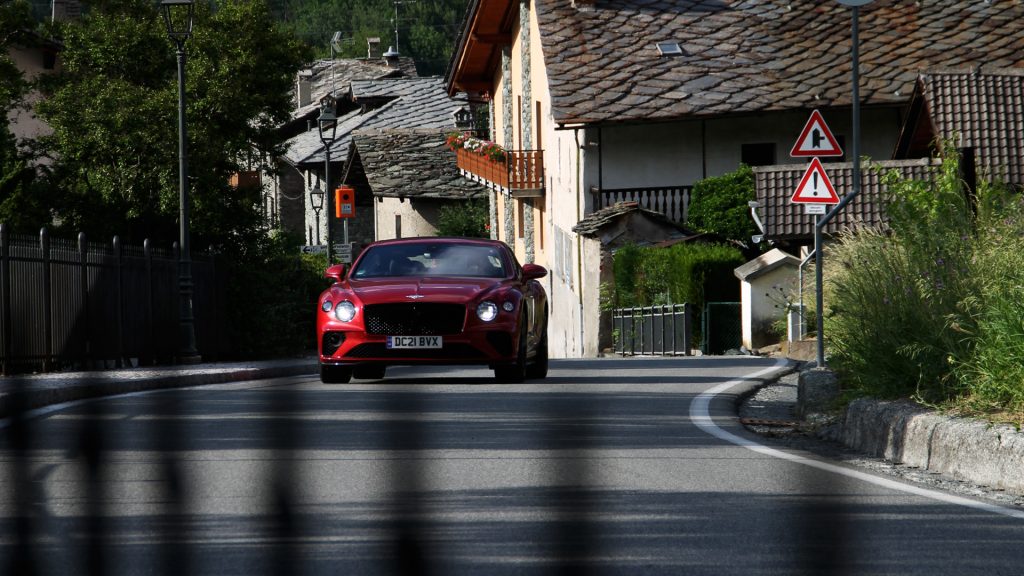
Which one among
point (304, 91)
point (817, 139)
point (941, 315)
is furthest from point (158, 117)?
point (304, 91)

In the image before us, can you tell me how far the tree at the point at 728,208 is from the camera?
3359 cm

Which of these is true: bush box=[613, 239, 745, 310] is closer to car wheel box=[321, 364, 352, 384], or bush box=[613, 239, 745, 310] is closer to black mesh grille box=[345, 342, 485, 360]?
car wheel box=[321, 364, 352, 384]

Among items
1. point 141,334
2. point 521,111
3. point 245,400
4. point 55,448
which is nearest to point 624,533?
point 55,448

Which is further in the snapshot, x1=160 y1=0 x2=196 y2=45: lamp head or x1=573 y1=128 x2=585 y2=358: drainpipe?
x1=573 y1=128 x2=585 y2=358: drainpipe

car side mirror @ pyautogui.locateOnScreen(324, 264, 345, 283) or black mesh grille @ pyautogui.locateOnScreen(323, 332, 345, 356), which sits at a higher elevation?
car side mirror @ pyautogui.locateOnScreen(324, 264, 345, 283)

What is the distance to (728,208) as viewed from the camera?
33906 mm

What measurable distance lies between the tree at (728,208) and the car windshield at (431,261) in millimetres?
17059

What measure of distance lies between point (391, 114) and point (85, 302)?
185 feet

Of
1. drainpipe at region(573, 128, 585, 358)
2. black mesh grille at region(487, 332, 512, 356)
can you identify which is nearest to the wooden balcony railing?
drainpipe at region(573, 128, 585, 358)

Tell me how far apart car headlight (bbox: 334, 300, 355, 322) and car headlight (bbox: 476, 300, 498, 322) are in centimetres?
117

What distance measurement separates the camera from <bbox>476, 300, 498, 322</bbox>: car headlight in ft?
51.0

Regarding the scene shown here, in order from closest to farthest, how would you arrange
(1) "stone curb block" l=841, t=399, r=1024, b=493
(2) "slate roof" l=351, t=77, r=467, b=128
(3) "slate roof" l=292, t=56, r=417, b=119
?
(1) "stone curb block" l=841, t=399, r=1024, b=493 < (2) "slate roof" l=351, t=77, r=467, b=128 < (3) "slate roof" l=292, t=56, r=417, b=119

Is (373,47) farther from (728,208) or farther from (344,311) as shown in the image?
(344,311)

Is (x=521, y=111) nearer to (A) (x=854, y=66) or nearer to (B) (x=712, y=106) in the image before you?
(B) (x=712, y=106)
